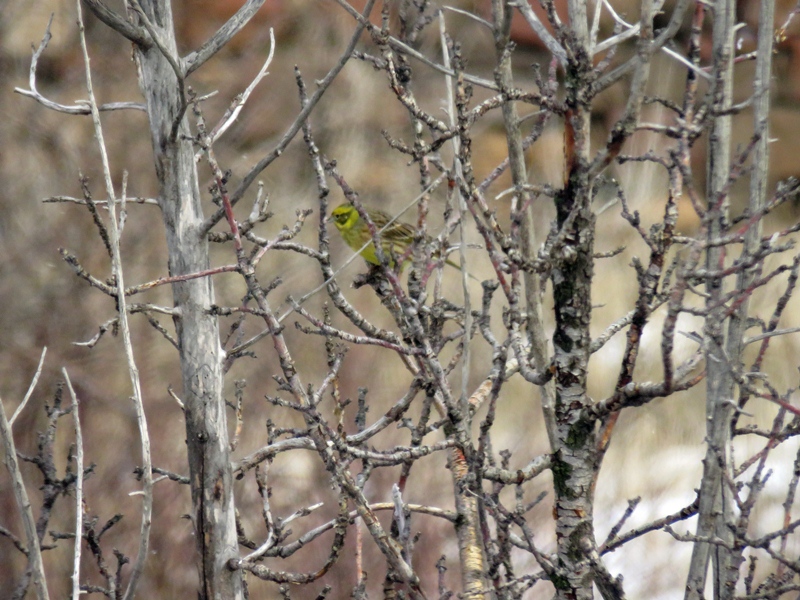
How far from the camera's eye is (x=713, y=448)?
5.39 feet

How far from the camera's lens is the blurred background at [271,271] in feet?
16.5

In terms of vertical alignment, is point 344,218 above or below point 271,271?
below

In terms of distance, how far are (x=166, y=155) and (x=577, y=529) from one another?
128cm

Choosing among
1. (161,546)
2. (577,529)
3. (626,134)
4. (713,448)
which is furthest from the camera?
(161,546)

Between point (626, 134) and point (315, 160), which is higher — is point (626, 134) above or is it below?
below

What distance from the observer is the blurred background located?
503 cm

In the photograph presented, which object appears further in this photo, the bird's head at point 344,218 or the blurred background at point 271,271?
the blurred background at point 271,271

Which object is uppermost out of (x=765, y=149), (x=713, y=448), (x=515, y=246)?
(x=765, y=149)

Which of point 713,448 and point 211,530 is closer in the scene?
point 713,448

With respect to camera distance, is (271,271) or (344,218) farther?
(271,271)

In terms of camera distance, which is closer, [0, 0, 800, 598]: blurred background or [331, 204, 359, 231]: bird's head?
[331, 204, 359, 231]: bird's head

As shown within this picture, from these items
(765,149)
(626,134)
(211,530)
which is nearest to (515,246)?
(626,134)

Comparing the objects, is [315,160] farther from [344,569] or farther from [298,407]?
[344,569]

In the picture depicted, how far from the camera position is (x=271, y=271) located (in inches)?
276
